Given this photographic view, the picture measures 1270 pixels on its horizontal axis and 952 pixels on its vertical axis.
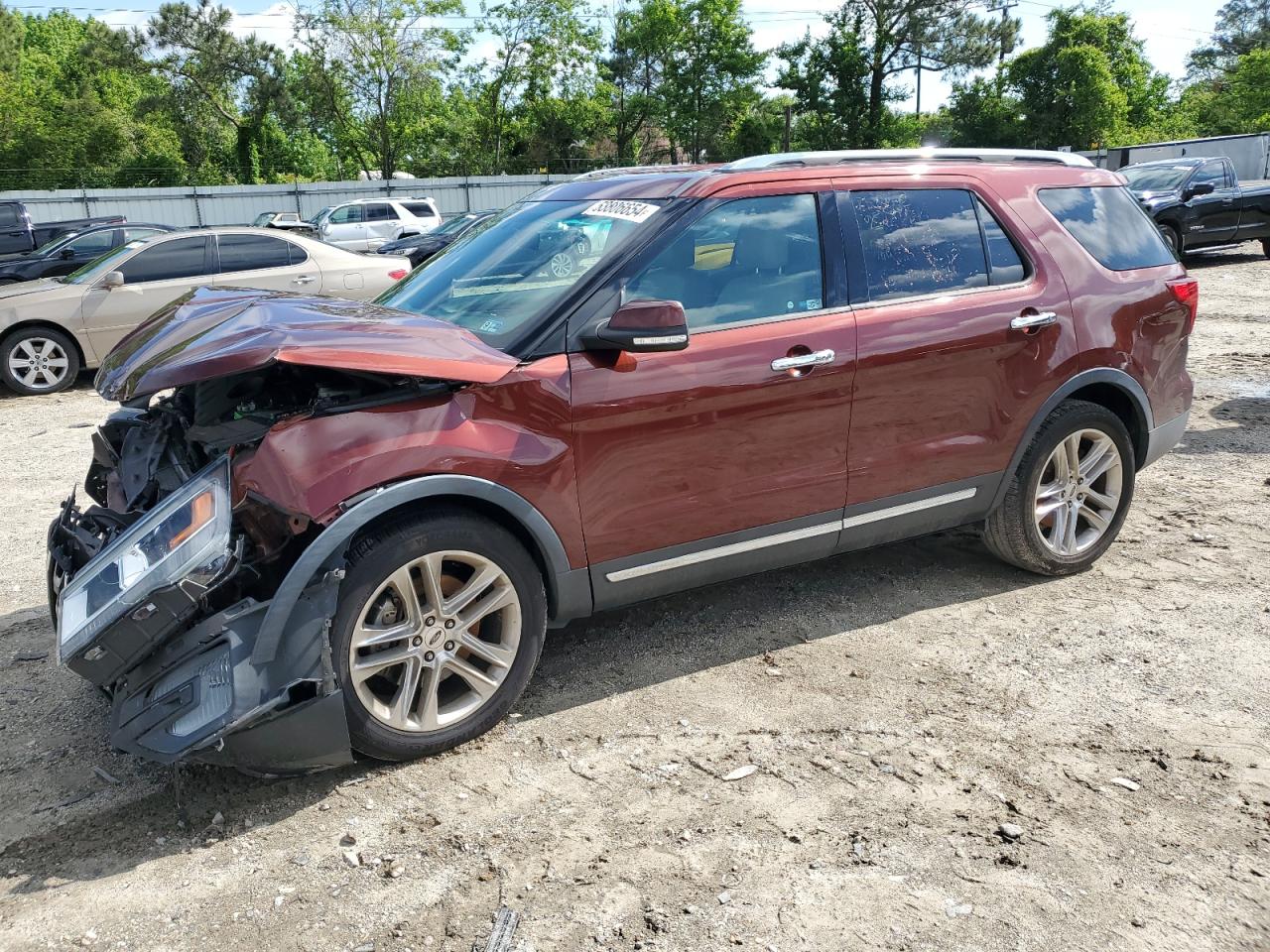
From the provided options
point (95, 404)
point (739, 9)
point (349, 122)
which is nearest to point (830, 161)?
point (95, 404)

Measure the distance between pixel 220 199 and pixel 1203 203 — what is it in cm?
3168

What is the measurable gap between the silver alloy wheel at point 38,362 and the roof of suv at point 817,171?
7.73 metres

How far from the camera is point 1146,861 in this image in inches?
108

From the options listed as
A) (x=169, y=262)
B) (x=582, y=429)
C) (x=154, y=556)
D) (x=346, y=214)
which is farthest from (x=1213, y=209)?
(x=346, y=214)

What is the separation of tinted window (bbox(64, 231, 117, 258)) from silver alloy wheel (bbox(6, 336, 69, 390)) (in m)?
4.04

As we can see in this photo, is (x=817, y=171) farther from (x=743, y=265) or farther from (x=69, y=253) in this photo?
(x=69, y=253)

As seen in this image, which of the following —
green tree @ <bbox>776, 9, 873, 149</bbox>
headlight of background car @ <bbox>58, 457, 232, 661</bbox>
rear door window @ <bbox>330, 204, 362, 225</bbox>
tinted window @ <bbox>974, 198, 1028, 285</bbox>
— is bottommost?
headlight of background car @ <bbox>58, 457, 232, 661</bbox>

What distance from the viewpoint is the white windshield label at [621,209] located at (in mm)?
3682

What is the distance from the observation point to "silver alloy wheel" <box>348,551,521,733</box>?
3.08m

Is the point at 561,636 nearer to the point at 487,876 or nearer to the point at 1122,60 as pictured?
the point at 487,876

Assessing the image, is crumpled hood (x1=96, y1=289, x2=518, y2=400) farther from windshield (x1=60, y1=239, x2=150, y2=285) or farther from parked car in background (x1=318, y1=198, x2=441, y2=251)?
parked car in background (x1=318, y1=198, x2=441, y2=251)

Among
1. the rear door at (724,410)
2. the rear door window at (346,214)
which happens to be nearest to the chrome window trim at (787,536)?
the rear door at (724,410)

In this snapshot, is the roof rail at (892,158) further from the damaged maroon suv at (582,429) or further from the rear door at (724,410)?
the rear door at (724,410)

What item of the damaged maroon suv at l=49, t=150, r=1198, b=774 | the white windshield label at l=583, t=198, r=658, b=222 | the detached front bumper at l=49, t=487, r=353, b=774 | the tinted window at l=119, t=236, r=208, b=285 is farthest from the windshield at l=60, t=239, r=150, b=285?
the detached front bumper at l=49, t=487, r=353, b=774
